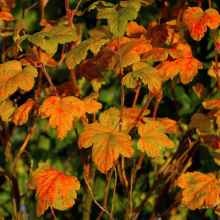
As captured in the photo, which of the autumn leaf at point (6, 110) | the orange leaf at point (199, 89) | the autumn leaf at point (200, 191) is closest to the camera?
the autumn leaf at point (200, 191)

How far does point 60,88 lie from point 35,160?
26.9 inches

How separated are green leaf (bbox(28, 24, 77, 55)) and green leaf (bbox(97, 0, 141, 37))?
11 centimetres

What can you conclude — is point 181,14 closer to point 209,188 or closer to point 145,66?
point 145,66

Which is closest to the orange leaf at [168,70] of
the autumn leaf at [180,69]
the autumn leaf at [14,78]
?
the autumn leaf at [180,69]

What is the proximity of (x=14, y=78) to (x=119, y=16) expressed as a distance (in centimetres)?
35

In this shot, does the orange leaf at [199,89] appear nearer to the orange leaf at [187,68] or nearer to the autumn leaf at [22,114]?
the orange leaf at [187,68]

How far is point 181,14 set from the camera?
2.16 meters

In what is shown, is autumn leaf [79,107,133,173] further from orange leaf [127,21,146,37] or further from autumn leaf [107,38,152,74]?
orange leaf [127,21,146,37]

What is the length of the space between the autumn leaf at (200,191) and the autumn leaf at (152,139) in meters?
0.14

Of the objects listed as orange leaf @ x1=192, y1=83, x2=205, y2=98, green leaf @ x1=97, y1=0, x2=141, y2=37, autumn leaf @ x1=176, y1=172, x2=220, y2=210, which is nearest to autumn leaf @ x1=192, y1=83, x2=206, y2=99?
orange leaf @ x1=192, y1=83, x2=205, y2=98

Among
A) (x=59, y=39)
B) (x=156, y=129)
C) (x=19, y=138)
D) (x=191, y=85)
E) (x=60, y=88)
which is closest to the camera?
(x=59, y=39)

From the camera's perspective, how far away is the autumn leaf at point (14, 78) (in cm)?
178

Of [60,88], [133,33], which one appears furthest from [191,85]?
[60,88]

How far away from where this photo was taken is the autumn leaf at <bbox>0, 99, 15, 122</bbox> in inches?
81.4
